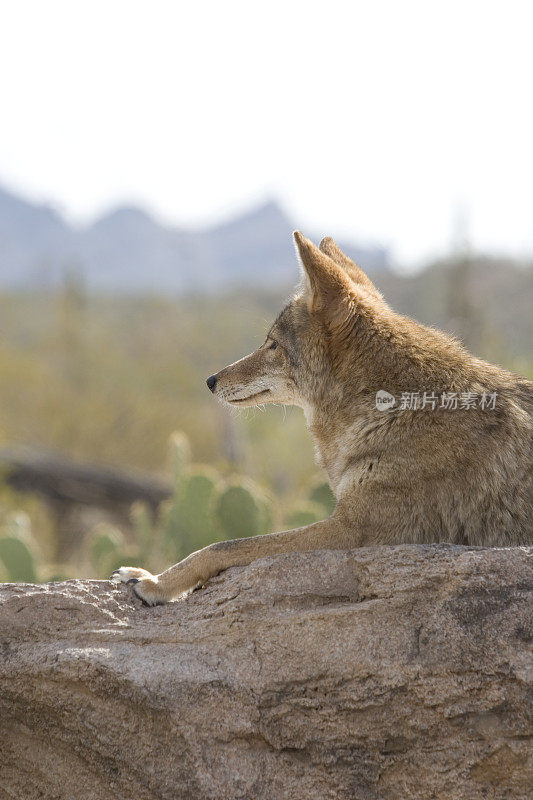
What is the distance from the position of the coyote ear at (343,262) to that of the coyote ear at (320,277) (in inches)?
29.9

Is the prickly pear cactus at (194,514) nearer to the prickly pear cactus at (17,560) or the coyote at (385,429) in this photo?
the prickly pear cactus at (17,560)

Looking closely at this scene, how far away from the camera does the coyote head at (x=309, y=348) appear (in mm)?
5312

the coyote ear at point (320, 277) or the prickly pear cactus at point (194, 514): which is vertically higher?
the coyote ear at point (320, 277)

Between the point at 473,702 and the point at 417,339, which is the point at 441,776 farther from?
the point at 417,339

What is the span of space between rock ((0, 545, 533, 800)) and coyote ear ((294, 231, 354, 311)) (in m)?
1.61

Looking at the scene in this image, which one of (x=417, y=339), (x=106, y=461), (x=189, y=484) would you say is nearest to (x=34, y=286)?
(x=106, y=461)

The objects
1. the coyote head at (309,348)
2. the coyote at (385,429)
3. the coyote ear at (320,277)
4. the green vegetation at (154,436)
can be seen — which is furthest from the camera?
the green vegetation at (154,436)

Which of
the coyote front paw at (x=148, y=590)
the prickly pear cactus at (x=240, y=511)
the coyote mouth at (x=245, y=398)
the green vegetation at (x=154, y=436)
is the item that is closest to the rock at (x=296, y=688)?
the coyote front paw at (x=148, y=590)

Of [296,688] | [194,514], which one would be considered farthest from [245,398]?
[194,514]

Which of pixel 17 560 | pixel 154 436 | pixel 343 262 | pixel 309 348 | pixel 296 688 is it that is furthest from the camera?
pixel 154 436

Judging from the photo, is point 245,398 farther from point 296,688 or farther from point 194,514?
point 194,514

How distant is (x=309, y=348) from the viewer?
18.1 ft

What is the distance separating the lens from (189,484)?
10.5m

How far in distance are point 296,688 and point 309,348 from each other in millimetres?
2193
